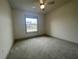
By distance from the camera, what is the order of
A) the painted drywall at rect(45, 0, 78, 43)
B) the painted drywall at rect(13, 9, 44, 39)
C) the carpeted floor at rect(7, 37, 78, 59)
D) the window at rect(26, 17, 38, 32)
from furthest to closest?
the window at rect(26, 17, 38, 32) → the painted drywall at rect(13, 9, 44, 39) → the painted drywall at rect(45, 0, 78, 43) → the carpeted floor at rect(7, 37, 78, 59)

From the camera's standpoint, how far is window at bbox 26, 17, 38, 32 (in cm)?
621

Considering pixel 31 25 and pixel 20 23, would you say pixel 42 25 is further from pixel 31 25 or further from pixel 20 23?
pixel 20 23

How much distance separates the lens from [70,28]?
184 inches

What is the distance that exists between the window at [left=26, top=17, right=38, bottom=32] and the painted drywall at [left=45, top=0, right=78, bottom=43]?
132cm

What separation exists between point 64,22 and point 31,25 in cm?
284

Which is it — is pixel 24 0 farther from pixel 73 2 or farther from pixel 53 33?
pixel 53 33

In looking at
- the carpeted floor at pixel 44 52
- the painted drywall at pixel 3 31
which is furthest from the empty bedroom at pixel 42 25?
the painted drywall at pixel 3 31

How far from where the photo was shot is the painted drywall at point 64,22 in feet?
14.4

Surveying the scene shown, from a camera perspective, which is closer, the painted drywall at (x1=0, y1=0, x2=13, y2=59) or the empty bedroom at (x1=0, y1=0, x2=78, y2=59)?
the painted drywall at (x1=0, y1=0, x2=13, y2=59)

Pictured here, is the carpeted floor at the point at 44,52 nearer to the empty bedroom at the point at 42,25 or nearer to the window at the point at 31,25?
the empty bedroom at the point at 42,25

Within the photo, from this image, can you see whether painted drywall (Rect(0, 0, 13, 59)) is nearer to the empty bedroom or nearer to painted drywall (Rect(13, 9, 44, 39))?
the empty bedroom

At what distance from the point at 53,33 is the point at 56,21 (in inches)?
43.7

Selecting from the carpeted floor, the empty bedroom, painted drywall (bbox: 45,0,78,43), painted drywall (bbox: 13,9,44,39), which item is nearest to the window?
the empty bedroom

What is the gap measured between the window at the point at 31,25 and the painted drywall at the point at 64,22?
1323 mm
